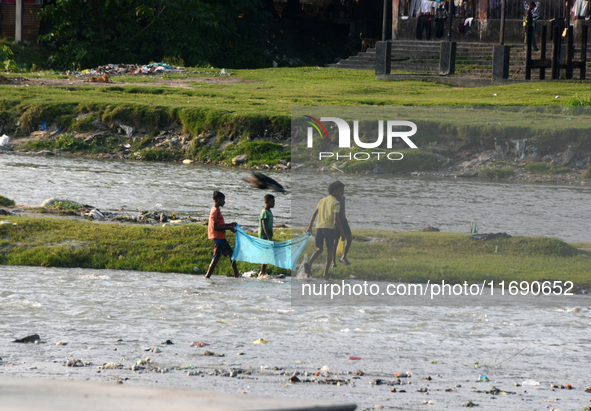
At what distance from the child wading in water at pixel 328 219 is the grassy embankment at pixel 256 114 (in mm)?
6416

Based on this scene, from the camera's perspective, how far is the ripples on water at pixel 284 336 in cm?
701

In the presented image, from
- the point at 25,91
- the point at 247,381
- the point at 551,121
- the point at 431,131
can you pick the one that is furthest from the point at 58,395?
the point at 25,91

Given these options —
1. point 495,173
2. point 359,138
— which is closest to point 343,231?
point 359,138

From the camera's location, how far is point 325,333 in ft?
28.9

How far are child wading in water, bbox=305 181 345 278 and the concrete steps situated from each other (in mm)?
19171

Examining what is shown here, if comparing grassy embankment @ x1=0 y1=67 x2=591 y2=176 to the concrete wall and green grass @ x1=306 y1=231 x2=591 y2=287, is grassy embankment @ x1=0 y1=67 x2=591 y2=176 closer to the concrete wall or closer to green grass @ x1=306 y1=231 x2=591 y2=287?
green grass @ x1=306 y1=231 x2=591 y2=287

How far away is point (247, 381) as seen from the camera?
23.0 ft

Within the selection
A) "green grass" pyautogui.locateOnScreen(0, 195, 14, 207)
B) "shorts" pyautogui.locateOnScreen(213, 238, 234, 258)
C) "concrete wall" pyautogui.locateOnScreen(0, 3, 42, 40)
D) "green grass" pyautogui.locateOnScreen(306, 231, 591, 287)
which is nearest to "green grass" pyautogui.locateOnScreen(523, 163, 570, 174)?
"green grass" pyautogui.locateOnScreen(306, 231, 591, 287)

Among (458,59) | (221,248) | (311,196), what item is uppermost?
(458,59)

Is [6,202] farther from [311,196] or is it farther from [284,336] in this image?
[284,336]

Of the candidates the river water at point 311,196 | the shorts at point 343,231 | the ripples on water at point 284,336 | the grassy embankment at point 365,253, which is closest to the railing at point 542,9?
the river water at point 311,196

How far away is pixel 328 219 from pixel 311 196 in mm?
1959

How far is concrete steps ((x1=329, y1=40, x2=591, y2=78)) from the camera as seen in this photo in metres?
29.0

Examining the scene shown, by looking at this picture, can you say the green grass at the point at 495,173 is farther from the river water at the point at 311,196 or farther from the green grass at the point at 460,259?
the green grass at the point at 460,259
